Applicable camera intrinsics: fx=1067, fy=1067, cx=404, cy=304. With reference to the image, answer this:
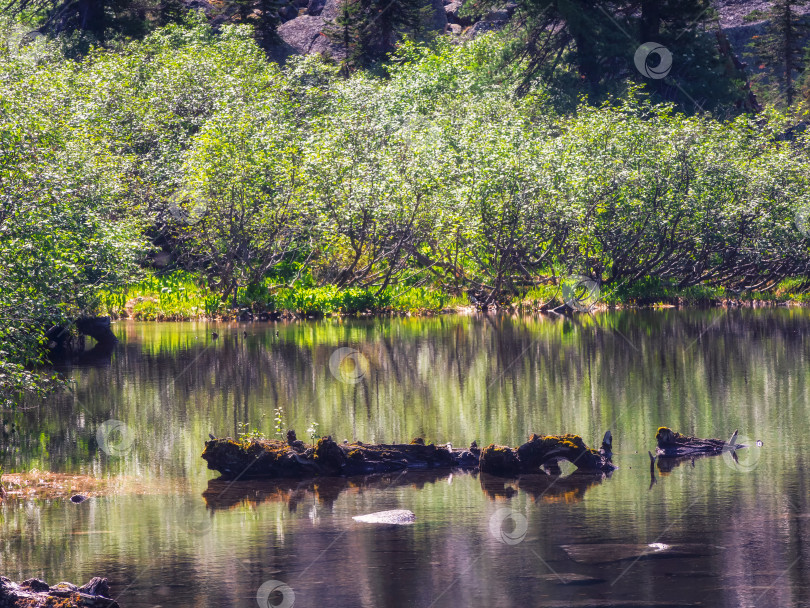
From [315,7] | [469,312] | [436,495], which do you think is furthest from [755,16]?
[436,495]

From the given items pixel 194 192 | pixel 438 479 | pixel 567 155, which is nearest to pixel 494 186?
Answer: pixel 567 155

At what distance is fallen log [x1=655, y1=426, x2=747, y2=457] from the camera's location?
18812mm

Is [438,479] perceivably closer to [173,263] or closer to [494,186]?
[494,186]

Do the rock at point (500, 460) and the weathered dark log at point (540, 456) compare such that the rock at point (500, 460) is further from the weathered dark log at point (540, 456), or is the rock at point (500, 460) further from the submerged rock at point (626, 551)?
the submerged rock at point (626, 551)

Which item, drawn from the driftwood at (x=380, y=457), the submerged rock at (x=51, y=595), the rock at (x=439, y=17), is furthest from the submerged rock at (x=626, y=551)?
the rock at (x=439, y=17)

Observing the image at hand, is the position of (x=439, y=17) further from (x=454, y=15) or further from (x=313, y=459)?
(x=313, y=459)

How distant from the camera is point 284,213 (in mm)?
49375

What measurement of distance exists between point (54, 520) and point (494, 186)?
3622 centimetres

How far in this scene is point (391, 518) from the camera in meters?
14.6

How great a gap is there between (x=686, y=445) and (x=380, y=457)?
18.0 ft

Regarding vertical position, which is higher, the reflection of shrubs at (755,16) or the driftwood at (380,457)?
the reflection of shrubs at (755,16)

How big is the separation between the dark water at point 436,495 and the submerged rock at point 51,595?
0.54 metres

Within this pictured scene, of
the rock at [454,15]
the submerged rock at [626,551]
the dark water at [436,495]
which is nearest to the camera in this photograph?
the dark water at [436,495]

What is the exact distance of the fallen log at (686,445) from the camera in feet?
61.7
